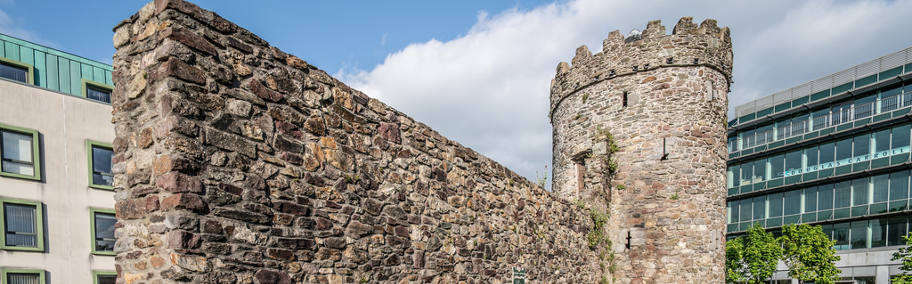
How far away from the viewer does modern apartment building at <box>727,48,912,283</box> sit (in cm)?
2758

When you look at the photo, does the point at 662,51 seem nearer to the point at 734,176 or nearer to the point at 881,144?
the point at 881,144

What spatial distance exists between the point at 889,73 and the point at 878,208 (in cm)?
702

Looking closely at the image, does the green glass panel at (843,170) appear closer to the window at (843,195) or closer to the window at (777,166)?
the window at (843,195)

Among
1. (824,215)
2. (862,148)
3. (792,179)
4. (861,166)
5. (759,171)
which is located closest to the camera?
(861,166)

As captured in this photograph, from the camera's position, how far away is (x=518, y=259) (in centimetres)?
884

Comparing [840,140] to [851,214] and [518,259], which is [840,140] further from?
[518,259]

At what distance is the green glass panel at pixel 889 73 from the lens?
28359 millimetres

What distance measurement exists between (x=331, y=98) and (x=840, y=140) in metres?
33.3

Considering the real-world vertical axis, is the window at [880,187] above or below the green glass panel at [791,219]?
above

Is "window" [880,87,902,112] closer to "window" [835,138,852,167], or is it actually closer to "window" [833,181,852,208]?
"window" [835,138,852,167]

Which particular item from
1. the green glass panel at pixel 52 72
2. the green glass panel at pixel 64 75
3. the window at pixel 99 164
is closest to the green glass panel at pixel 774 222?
the window at pixel 99 164

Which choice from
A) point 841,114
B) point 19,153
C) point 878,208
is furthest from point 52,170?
point 841,114

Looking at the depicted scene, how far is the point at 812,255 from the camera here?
77.0 ft

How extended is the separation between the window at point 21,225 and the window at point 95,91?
4.25m
